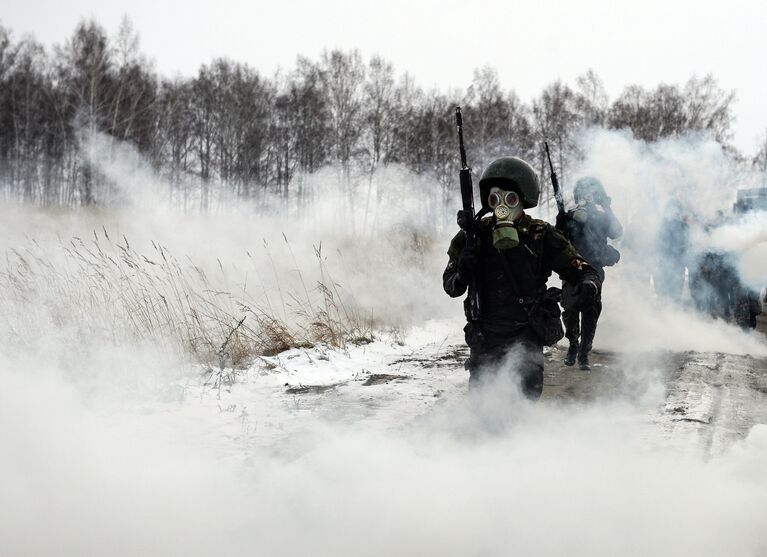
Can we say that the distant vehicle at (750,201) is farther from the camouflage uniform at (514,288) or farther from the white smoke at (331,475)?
the camouflage uniform at (514,288)

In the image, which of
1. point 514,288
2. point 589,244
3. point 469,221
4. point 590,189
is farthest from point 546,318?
point 590,189

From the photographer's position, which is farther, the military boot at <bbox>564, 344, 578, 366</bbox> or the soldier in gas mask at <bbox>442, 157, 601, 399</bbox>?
the military boot at <bbox>564, 344, 578, 366</bbox>

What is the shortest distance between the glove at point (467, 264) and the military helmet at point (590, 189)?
4.14 m

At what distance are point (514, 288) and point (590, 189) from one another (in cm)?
406

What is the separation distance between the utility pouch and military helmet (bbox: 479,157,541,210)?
0.54 m

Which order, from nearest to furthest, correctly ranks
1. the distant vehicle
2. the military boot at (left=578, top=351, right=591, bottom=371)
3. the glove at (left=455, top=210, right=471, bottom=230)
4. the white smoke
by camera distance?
the white smoke < the glove at (left=455, top=210, right=471, bottom=230) < the military boot at (left=578, top=351, right=591, bottom=371) < the distant vehicle

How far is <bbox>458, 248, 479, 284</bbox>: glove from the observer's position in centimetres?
339

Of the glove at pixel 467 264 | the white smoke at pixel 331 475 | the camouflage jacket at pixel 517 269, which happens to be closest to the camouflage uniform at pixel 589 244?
the white smoke at pixel 331 475

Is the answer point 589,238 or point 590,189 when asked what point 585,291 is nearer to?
point 589,238

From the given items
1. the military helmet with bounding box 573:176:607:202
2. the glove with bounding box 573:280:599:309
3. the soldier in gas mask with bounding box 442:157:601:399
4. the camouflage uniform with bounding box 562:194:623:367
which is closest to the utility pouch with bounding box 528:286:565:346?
the soldier in gas mask with bounding box 442:157:601:399

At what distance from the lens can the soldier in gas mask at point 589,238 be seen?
6875mm

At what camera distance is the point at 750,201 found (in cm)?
1405

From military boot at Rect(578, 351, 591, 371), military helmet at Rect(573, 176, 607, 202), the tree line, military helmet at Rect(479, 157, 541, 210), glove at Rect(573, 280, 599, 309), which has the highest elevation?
the tree line

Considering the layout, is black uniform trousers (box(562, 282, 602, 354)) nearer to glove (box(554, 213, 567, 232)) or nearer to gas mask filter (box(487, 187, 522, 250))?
glove (box(554, 213, 567, 232))
